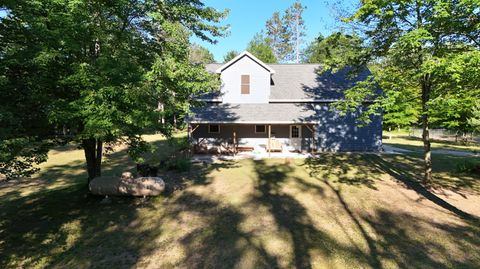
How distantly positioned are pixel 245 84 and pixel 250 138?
4597 millimetres

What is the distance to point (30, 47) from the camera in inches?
355

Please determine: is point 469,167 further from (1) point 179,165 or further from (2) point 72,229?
(2) point 72,229

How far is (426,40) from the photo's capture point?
1212cm

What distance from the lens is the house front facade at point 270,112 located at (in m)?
23.3

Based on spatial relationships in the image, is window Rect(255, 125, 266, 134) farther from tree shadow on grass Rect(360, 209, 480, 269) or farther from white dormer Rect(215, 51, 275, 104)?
tree shadow on grass Rect(360, 209, 480, 269)

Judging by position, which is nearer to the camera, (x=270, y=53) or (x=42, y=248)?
(x=42, y=248)

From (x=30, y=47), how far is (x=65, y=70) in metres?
1.48

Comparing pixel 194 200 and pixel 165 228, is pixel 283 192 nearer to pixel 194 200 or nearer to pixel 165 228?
pixel 194 200

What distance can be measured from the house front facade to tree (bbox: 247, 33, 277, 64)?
32.9 metres

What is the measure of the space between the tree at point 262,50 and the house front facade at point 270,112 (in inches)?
1295

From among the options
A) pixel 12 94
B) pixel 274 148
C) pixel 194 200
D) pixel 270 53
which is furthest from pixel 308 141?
pixel 270 53

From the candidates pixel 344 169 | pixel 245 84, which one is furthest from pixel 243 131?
pixel 344 169

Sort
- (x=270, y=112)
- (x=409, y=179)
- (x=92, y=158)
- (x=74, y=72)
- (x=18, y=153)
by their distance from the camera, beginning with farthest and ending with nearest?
(x=270, y=112) → (x=409, y=179) → (x=92, y=158) → (x=74, y=72) → (x=18, y=153)

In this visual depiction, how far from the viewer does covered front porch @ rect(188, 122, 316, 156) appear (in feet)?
77.2
